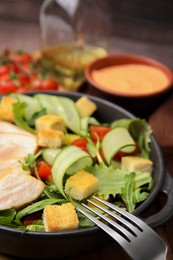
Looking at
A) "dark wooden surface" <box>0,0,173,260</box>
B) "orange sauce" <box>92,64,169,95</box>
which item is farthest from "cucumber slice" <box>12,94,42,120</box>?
"dark wooden surface" <box>0,0,173,260</box>

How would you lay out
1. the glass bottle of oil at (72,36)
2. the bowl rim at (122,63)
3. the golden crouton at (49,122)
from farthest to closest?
1. the glass bottle of oil at (72,36)
2. the bowl rim at (122,63)
3. the golden crouton at (49,122)

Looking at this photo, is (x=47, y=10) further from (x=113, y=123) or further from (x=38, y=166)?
(x=38, y=166)

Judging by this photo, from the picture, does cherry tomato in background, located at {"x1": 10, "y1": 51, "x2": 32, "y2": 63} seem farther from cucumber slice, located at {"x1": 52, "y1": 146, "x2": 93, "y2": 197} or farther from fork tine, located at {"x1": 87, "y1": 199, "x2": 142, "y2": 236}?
fork tine, located at {"x1": 87, "y1": 199, "x2": 142, "y2": 236}

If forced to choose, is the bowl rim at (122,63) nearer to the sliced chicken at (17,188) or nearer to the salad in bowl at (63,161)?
the salad in bowl at (63,161)

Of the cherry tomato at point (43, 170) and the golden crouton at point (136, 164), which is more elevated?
the golden crouton at point (136, 164)

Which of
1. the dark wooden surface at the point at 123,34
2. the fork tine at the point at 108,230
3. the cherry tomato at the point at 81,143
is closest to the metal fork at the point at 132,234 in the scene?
the fork tine at the point at 108,230

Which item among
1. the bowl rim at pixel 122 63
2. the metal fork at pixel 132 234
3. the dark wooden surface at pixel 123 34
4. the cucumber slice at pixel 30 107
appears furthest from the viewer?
the dark wooden surface at pixel 123 34

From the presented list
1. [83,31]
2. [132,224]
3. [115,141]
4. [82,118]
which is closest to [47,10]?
[83,31]
